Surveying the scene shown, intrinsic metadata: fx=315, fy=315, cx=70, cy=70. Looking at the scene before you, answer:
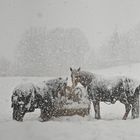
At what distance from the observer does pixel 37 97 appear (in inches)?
290

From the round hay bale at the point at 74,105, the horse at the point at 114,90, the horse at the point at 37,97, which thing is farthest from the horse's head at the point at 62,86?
the horse at the point at 114,90

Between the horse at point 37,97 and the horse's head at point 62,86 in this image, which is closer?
the horse at point 37,97

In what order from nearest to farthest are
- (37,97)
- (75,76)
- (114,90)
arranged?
(37,97)
(75,76)
(114,90)

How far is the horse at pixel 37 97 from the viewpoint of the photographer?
7195 millimetres

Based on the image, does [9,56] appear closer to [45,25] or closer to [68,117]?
[45,25]

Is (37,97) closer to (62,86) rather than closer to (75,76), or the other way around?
(62,86)

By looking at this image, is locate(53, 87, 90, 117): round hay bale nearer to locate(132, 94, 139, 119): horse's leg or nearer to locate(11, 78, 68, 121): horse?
locate(11, 78, 68, 121): horse

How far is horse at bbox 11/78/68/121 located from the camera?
7195 mm

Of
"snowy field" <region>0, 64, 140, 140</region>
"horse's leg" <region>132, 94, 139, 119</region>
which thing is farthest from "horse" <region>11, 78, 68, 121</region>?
"horse's leg" <region>132, 94, 139, 119</region>

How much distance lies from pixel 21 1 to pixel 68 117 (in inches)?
456

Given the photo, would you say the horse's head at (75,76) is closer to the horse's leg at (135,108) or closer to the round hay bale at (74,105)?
the round hay bale at (74,105)

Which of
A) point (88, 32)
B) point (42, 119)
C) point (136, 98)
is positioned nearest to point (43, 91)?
point (42, 119)

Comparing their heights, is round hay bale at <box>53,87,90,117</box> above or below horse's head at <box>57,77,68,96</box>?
below

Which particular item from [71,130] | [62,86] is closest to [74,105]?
[62,86]
